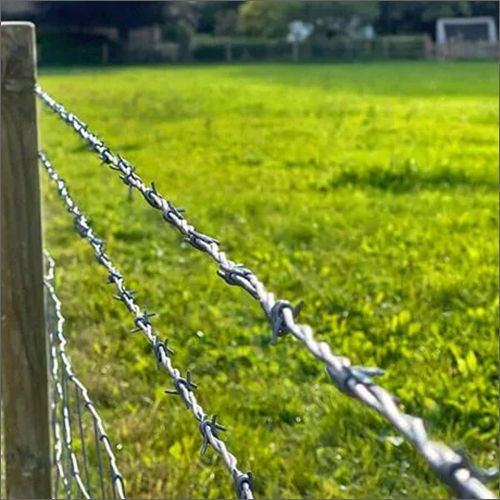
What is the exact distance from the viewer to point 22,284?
198 cm

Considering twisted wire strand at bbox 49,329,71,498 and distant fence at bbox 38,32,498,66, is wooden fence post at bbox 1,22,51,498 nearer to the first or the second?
twisted wire strand at bbox 49,329,71,498

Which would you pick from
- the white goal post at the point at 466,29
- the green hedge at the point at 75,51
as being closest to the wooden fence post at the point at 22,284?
the green hedge at the point at 75,51

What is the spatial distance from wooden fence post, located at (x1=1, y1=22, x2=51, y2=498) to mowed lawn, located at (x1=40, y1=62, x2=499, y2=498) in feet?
1.71

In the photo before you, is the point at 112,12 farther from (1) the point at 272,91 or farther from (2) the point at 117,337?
(2) the point at 117,337

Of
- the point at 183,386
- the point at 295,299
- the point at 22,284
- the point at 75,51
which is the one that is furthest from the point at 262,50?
the point at 183,386

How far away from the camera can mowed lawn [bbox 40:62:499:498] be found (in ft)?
8.77

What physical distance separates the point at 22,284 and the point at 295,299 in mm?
2208

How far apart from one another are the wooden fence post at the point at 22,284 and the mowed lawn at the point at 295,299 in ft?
1.71

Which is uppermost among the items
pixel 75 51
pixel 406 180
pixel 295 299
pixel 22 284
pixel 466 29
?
pixel 466 29

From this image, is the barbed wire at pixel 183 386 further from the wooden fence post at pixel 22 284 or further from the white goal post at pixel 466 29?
the white goal post at pixel 466 29

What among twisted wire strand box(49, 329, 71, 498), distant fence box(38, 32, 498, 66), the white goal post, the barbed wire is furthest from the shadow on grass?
the white goal post

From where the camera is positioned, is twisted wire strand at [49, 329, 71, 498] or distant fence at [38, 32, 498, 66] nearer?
twisted wire strand at [49, 329, 71, 498]

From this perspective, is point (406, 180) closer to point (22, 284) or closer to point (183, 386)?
point (22, 284)

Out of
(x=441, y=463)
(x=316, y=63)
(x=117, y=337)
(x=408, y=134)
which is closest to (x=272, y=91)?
(x=408, y=134)
